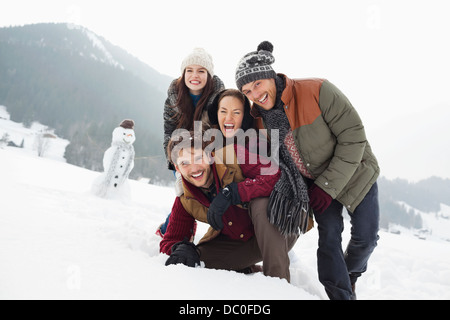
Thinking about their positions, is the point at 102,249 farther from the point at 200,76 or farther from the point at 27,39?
the point at 27,39

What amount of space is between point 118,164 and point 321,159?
16.1 feet

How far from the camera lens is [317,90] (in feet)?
6.24

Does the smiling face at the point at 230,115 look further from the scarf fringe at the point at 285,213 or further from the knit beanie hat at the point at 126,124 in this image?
the knit beanie hat at the point at 126,124

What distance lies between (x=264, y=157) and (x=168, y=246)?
3.17ft

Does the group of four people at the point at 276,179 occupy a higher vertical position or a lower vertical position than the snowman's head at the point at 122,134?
lower

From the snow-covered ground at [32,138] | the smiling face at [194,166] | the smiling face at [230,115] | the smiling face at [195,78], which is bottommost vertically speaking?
the smiling face at [194,166]

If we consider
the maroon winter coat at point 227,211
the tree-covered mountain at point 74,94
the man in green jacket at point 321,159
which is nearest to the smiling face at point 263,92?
the man in green jacket at point 321,159

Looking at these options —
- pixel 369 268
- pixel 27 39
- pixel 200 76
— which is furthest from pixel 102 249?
pixel 27 39

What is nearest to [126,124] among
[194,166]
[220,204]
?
[194,166]

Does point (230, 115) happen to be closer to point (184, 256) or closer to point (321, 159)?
point (321, 159)

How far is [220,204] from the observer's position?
1.76m

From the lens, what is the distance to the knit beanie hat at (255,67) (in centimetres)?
196

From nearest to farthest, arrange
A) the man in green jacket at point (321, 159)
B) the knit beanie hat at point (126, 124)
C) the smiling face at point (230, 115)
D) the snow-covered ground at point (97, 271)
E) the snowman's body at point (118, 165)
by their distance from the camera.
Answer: the snow-covered ground at point (97, 271), the man in green jacket at point (321, 159), the smiling face at point (230, 115), the snowman's body at point (118, 165), the knit beanie hat at point (126, 124)
